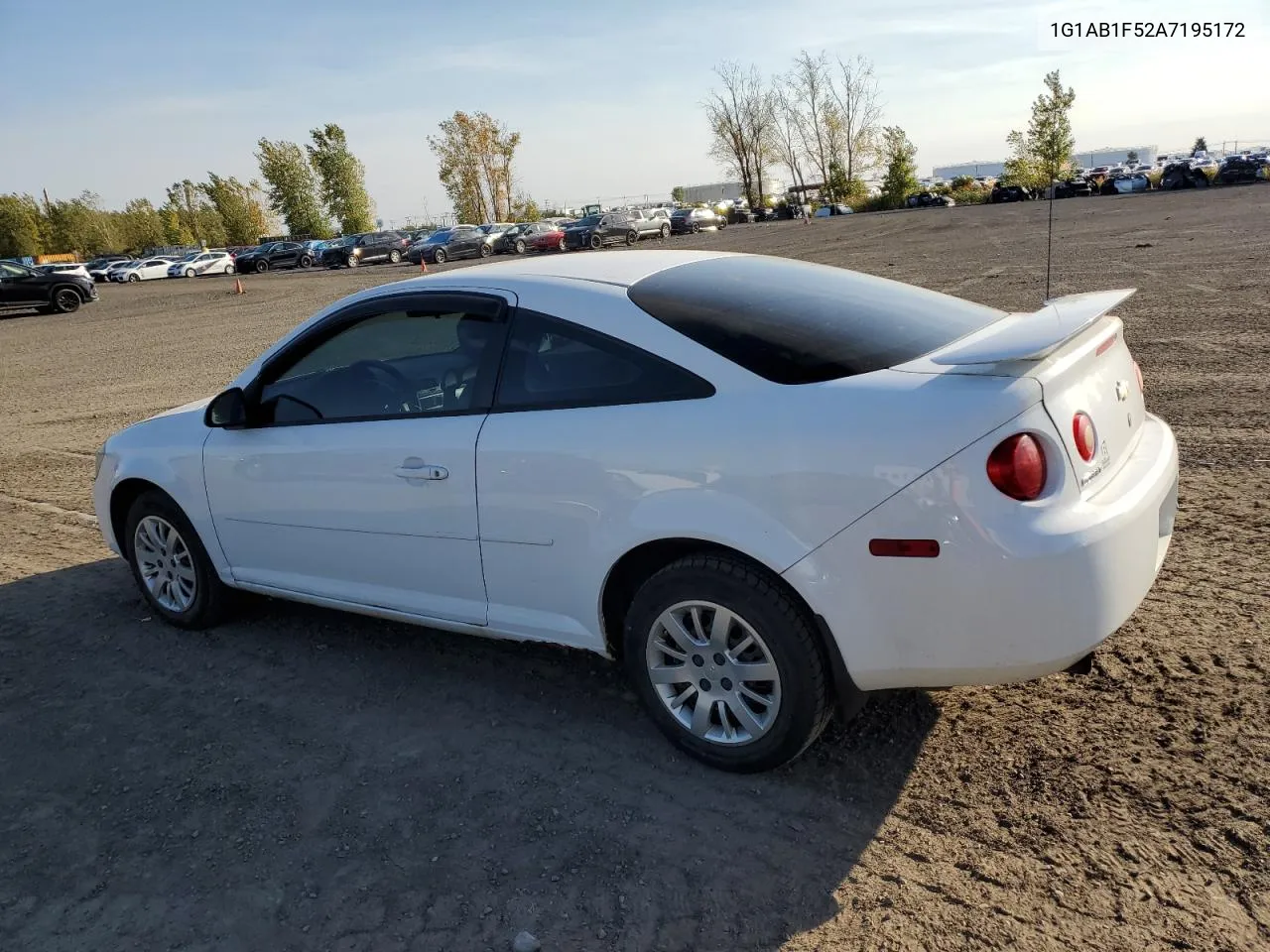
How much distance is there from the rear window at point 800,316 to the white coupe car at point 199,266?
5868 centimetres

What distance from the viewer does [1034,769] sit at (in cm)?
311

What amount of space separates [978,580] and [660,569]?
1029mm

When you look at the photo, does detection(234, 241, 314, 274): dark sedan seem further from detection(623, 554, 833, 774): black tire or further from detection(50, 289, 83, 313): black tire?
detection(623, 554, 833, 774): black tire

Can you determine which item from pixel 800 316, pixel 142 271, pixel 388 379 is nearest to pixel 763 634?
pixel 800 316

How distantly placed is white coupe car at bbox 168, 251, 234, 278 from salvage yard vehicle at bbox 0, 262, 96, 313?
90.2 feet

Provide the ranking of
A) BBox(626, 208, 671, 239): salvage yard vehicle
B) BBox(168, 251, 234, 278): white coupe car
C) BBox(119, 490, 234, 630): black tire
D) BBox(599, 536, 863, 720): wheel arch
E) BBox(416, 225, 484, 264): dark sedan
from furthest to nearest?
BBox(168, 251, 234, 278): white coupe car, BBox(626, 208, 671, 239): salvage yard vehicle, BBox(416, 225, 484, 264): dark sedan, BBox(119, 490, 234, 630): black tire, BBox(599, 536, 863, 720): wheel arch

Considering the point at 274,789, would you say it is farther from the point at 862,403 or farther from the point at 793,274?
the point at 793,274

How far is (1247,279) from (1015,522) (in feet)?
42.5

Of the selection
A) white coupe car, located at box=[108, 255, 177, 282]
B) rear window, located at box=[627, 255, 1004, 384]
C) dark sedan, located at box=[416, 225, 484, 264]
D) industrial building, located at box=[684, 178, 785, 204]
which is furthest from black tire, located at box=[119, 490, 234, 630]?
industrial building, located at box=[684, 178, 785, 204]

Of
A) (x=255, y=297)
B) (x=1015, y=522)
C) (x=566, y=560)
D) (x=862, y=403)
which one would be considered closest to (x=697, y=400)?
(x=862, y=403)

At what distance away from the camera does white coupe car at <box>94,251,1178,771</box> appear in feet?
8.89

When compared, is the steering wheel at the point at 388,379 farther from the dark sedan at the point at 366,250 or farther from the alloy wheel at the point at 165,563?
the dark sedan at the point at 366,250

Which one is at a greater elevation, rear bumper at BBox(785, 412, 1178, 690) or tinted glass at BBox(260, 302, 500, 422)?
tinted glass at BBox(260, 302, 500, 422)

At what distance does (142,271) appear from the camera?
5525 cm
